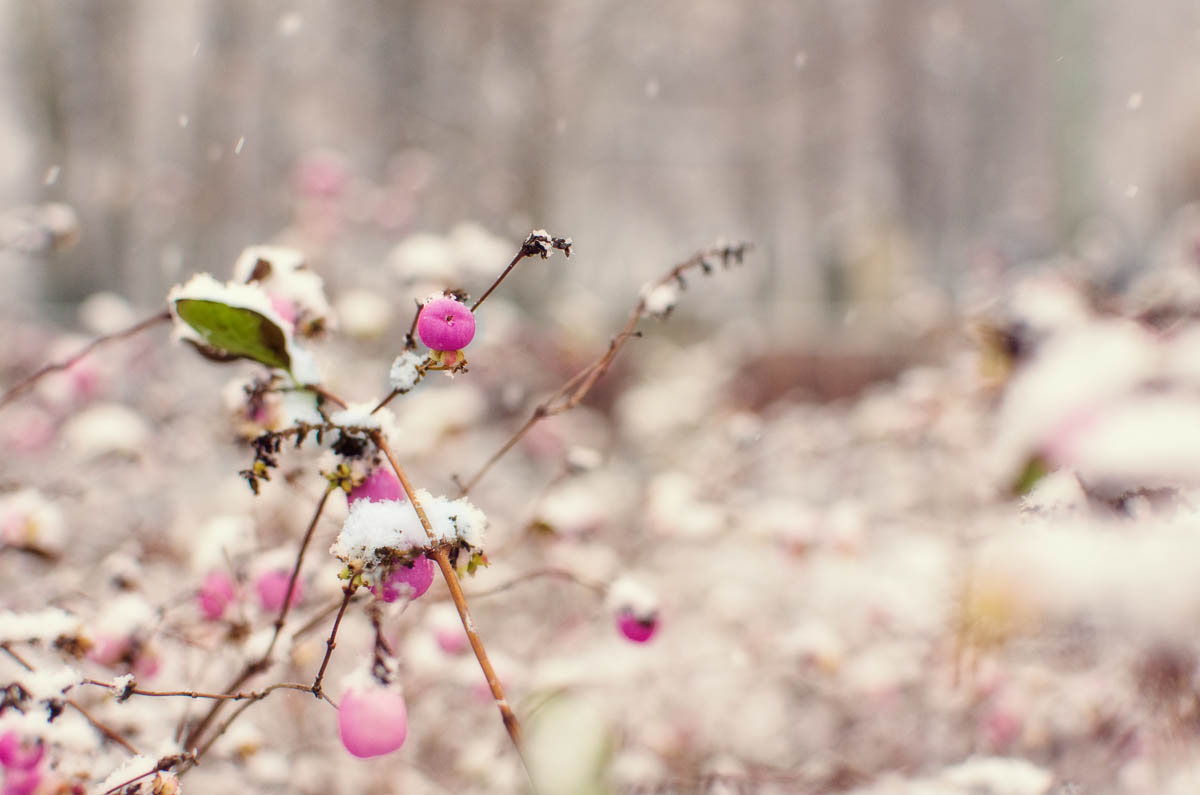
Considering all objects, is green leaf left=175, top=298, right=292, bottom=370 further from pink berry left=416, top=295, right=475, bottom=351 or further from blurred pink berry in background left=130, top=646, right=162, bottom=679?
blurred pink berry in background left=130, top=646, right=162, bottom=679

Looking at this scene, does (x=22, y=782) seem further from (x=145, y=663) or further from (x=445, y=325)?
(x=445, y=325)

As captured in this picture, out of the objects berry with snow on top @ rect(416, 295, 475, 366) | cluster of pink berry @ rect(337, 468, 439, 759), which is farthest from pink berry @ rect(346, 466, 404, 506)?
berry with snow on top @ rect(416, 295, 475, 366)

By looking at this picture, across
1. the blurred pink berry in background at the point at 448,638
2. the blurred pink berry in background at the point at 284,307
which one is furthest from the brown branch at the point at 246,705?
the blurred pink berry in background at the point at 448,638

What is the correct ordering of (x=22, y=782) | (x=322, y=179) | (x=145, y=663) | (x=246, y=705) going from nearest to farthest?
(x=246, y=705) < (x=22, y=782) < (x=145, y=663) < (x=322, y=179)

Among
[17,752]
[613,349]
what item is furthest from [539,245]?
[17,752]

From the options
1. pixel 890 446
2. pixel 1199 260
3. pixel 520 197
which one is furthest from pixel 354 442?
pixel 520 197

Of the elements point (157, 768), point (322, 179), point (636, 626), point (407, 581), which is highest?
point (322, 179)
